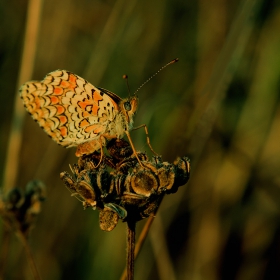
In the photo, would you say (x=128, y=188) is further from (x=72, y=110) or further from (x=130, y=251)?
(x=72, y=110)

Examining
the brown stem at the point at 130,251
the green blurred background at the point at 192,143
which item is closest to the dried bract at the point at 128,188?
the brown stem at the point at 130,251

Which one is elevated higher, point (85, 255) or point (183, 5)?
point (183, 5)

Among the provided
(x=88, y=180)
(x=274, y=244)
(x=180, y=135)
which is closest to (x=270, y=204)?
(x=274, y=244)

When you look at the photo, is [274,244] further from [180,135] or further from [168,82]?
[168,82]

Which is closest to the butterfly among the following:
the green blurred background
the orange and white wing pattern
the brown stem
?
the orange and white wing pattern

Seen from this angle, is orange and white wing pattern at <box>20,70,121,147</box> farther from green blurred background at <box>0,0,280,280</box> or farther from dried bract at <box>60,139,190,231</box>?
dried bract at <box>60,139,190,231</box>

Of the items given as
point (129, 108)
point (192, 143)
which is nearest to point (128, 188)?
point (129, 108)

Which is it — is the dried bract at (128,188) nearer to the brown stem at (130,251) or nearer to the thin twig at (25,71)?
the brown stem at (130,251)
